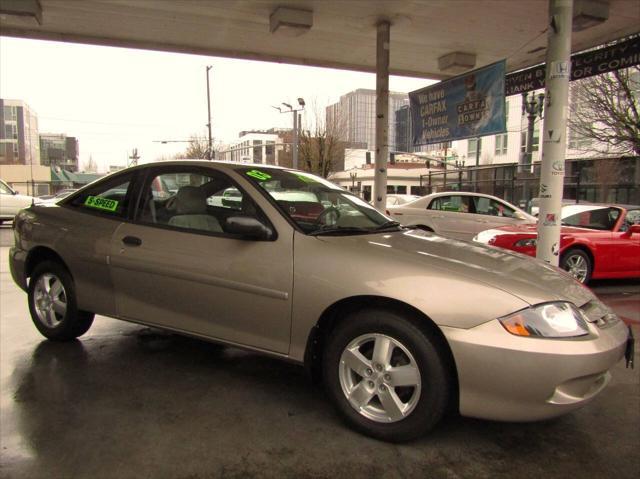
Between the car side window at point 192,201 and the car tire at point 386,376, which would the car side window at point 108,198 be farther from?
the car tire at point 386,376

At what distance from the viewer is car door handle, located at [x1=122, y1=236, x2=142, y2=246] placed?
146 inches

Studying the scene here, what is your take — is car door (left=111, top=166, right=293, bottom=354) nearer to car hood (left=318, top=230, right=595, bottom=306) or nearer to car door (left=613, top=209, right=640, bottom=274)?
car hood (left=318, top=230, right=595, bottom=306)

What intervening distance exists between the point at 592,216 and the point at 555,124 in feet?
10.8

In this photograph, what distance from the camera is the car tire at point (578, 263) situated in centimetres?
730

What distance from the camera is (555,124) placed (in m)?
5.54

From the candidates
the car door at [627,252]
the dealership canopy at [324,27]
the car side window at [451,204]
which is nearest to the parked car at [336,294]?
the car door at [627,252]

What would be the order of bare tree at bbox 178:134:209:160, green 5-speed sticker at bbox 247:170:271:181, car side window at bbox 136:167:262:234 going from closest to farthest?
car side window at bbox 136:167:262:234, green 5-speed sticker at bbox 247:170:271:181, bare tree at bbox 178:134:209:160

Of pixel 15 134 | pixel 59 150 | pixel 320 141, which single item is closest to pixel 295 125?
pixel 320 141

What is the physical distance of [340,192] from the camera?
419 cm

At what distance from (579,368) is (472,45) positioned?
9568 mm

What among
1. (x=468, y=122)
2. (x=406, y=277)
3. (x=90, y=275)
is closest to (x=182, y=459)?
(x=406, y=277)

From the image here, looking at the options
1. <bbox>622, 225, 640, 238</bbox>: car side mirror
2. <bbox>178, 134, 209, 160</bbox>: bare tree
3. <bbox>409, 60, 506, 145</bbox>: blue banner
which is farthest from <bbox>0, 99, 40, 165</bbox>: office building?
<bbox>622, 225, 640, 238</bbox>: car side mirror

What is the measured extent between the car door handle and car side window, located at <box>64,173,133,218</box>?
0.87ft

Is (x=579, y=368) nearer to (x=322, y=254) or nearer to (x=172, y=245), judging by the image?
(x=322, y=254)
